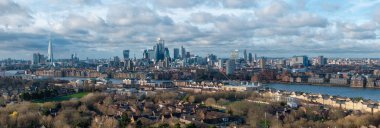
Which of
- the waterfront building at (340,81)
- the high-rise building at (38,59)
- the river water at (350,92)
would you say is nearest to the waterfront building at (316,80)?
the waterfront building at (340,81)

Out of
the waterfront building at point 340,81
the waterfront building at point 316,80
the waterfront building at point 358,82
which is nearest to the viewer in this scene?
the waterfront building at point 358,82

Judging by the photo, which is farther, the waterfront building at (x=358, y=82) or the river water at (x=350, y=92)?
the waterfront building at (x=358, y=82)

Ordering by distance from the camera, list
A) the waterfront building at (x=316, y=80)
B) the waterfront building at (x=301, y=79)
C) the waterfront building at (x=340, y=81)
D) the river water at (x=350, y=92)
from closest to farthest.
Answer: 1. the river water at (x=350, y=92)
2. the waterfront building at (x=340, y=81)
3. the waterfront building at (x=316, y=80)
4. the waterfront building at (x=301, y=79)

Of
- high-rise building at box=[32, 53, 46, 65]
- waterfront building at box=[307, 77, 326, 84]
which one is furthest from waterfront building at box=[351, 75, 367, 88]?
high-rise building at box=[32, 53, 46, 65]

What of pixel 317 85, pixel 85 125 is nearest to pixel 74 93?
pixel 85 125

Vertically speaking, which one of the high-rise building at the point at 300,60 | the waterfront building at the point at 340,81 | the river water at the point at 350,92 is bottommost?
the river water at the point at 350,92

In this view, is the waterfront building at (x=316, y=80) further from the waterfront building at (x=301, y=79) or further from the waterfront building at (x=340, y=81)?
the waterfront building at (x=340, y=81)

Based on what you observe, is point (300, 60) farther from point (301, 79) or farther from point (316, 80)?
point (316, 80)

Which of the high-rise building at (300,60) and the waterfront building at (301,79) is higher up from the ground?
the high-rise building at (300,60)

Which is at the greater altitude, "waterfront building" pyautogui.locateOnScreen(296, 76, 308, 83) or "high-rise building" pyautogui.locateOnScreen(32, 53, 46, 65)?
"high-rise building" pyautogui.locateOnScreen(32, 53, 46, 65)

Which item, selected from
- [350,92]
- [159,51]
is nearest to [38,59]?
[159,51]

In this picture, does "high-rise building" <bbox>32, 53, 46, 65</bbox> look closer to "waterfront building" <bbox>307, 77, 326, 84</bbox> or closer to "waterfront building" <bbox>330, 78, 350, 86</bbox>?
"waterfront building" <bbox>307, 77, 326, 84</bbox>

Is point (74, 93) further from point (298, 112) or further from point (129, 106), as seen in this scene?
point (298, 112)
